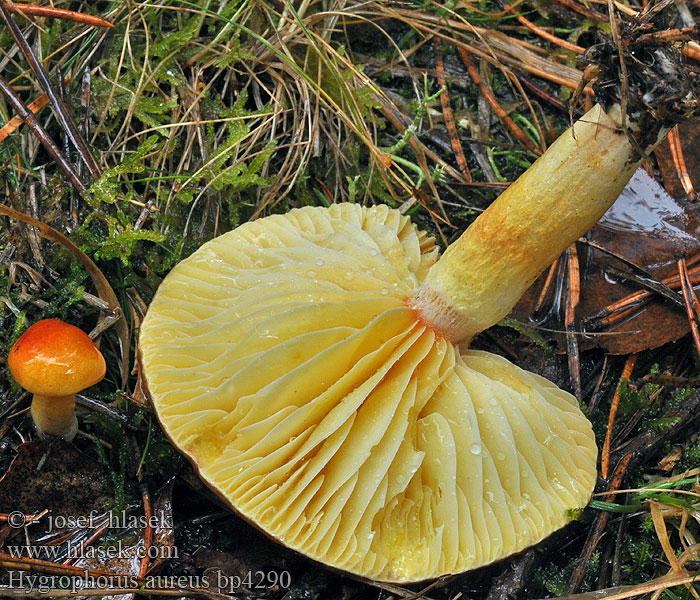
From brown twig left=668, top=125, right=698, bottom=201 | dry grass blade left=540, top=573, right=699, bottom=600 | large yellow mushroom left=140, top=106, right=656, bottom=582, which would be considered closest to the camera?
large yellow mushroom left=140, top=106, right=656, bottom=582

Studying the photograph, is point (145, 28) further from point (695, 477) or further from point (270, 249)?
point (695, 477)

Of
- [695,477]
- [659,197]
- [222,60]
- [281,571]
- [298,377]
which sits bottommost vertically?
[281,571]

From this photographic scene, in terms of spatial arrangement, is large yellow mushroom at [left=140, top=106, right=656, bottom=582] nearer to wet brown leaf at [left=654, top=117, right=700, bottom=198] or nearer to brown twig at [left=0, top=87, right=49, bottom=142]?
brown twig at [left=0, top=87, right=49, bottom=142]

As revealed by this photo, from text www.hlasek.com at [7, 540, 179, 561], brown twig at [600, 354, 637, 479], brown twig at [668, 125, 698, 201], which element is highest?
brown twig at [668, 125, 698, 201]

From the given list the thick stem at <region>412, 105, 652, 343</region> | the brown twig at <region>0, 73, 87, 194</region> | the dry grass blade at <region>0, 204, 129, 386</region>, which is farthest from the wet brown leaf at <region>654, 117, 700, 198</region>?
the brown twig at <region>0, 73, 87, 194</region>

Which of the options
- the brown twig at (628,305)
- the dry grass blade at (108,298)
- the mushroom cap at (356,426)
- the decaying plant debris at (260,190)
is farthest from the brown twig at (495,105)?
the dry grass blade at (108,298)

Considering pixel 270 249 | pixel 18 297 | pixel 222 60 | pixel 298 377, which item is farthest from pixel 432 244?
pixel 18 297

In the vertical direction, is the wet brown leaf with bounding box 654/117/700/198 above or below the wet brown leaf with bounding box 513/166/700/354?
above
